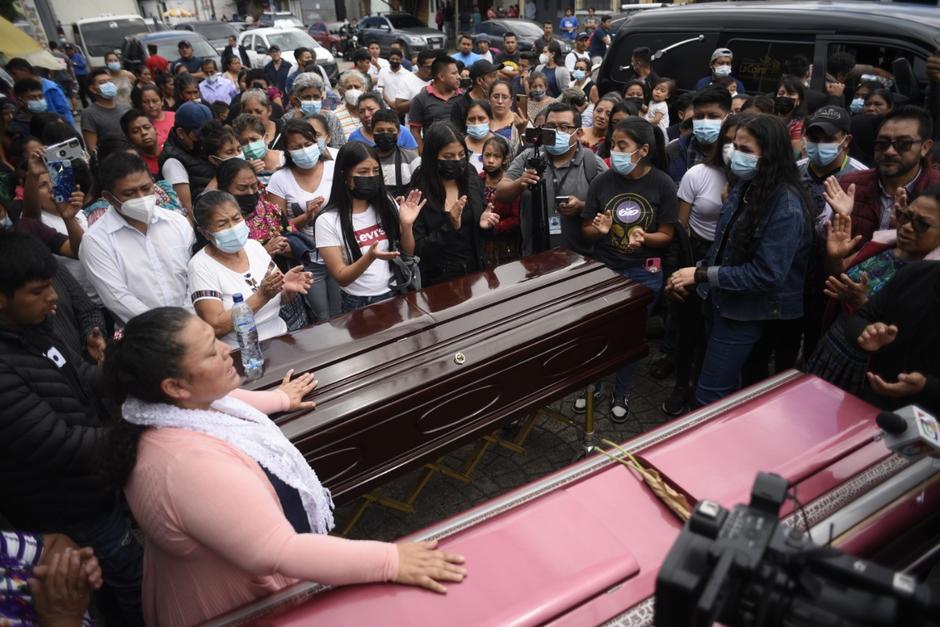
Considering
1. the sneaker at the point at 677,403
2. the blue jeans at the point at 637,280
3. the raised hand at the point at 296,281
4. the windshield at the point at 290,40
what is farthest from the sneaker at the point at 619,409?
the windshield at the point at 290,40

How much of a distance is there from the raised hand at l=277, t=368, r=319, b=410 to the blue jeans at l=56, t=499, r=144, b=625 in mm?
696

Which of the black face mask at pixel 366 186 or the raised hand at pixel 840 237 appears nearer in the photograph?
the raised hand at pixel 840 237

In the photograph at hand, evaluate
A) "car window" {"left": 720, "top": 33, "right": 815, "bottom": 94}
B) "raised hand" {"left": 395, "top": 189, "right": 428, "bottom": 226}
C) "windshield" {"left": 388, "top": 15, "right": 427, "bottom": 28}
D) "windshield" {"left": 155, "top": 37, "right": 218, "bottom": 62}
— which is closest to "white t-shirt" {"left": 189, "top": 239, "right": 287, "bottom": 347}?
"raised hand" {"left": 395, "top": 189, "right": 428, "bottom": 226}

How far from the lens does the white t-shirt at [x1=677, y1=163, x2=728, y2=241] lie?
125 inches

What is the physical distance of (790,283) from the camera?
2.59 metres

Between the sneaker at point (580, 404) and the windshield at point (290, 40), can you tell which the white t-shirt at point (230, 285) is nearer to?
the sneaker at point (580, 404)

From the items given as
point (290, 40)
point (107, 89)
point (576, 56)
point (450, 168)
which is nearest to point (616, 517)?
point (450, 168)

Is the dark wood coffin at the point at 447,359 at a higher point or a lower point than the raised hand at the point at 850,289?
lower

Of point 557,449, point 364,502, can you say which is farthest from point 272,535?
point 557,449

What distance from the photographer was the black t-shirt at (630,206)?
3.06 m

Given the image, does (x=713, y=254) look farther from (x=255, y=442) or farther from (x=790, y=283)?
(x=255, y=442)

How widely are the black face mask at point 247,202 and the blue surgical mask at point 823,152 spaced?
296cm

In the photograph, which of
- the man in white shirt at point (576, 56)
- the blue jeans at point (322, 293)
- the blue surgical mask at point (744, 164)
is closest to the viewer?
the blue surgical mask at point (744, 164)

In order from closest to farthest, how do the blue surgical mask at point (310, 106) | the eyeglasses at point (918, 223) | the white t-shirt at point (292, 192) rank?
the eyeglasses at point (918, 223) < the white t-shirt at point (292, 192) < the blue surgical mask at point (310, 106)
